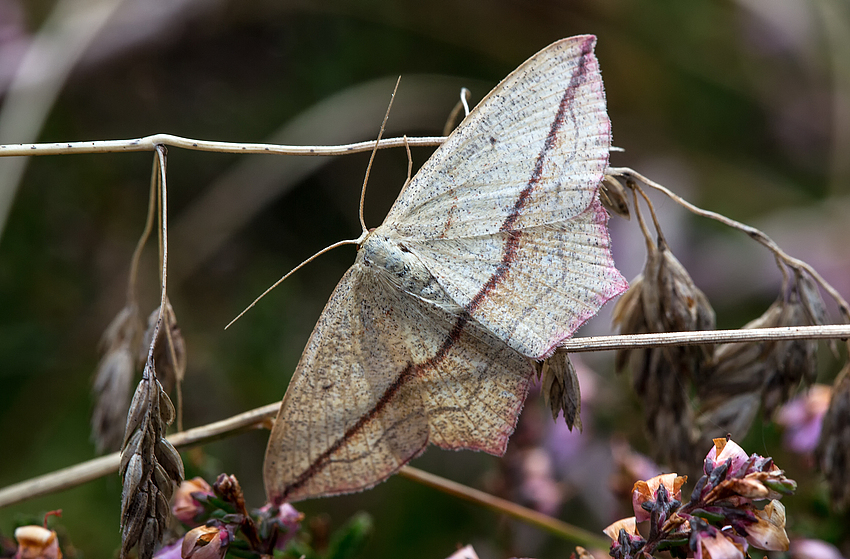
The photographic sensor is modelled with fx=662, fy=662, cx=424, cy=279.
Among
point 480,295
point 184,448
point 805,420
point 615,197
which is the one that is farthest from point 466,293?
point 805,420

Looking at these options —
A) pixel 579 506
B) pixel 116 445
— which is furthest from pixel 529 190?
pixel 579 506

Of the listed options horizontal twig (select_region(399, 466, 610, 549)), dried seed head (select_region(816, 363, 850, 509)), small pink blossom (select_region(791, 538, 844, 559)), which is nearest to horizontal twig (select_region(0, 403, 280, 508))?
horizontal twig (select_region(399, 466, 610, 549))

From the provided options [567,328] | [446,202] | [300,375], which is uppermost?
[446,202]

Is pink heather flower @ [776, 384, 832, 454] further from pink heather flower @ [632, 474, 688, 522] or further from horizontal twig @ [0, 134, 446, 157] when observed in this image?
horizontal twig @ [0, 134, 446, 157]

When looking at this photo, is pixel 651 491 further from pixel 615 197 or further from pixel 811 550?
pixel 811 550

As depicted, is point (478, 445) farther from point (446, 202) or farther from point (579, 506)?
point (579, 506)

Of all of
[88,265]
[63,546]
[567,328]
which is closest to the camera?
[567,328]

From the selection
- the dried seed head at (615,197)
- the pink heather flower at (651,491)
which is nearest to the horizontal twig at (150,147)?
the dried seed head at (615,197)
